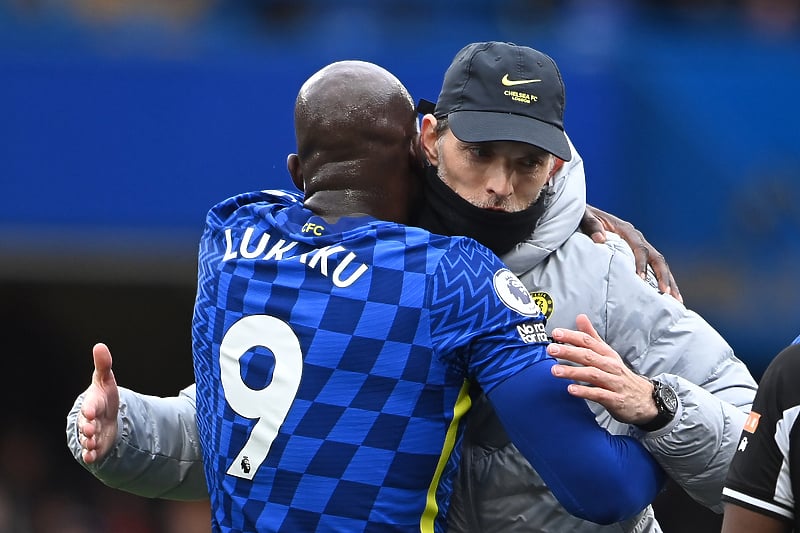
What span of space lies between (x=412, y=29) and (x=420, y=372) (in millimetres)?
6206

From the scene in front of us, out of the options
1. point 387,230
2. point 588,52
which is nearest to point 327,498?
point 387,230

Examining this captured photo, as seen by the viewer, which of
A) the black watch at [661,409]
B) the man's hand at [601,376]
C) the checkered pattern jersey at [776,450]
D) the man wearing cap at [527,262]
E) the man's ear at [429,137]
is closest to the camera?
the checkered pattern jersey at [776,450]

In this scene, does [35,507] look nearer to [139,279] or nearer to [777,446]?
[139,279]

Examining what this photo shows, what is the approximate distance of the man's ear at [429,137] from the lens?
328 centimetres

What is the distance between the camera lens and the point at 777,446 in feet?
8.70

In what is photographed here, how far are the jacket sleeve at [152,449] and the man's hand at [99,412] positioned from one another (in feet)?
0.12

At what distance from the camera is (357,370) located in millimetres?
2934

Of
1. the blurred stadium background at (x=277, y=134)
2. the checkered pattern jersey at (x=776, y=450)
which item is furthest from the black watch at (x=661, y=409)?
the blurred stadium background at (x=277, y=134)

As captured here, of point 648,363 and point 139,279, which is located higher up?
point 648,363

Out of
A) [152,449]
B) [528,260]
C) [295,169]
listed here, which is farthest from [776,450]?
[152,449]

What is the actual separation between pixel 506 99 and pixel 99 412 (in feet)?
3.96

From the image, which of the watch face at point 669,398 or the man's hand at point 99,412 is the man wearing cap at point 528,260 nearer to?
the watch face at point 669,398

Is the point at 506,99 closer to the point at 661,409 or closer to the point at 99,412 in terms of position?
the point at 661,409

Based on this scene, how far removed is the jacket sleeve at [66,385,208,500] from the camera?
Result: 339 centimetres
